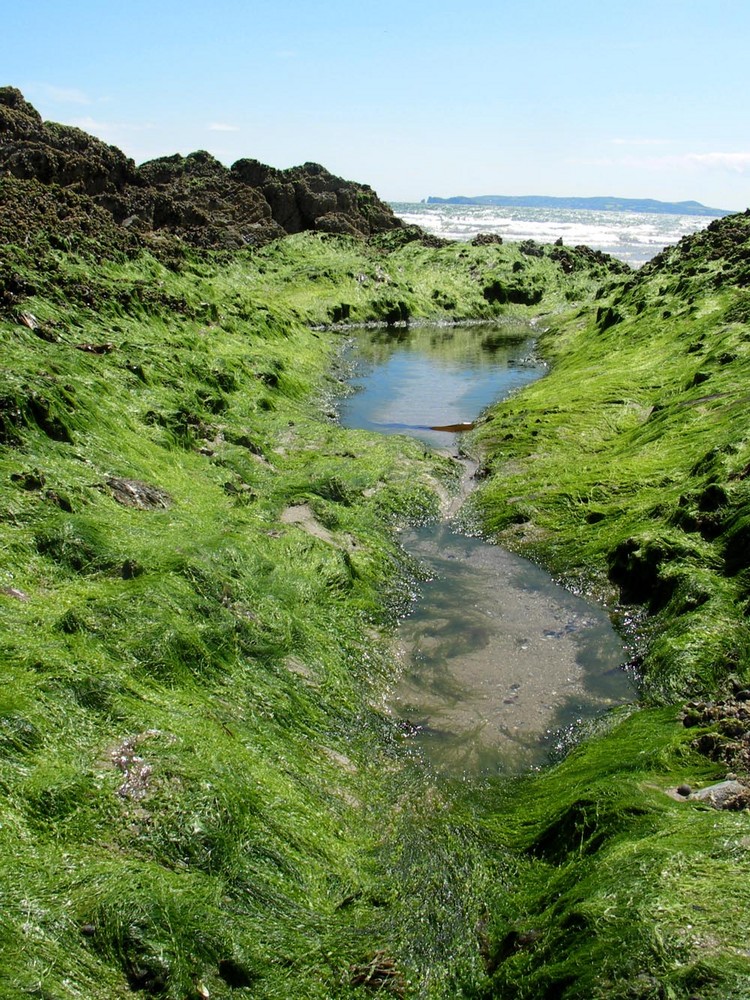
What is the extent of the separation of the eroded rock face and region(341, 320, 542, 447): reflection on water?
8167 mm

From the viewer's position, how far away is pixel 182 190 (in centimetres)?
3825

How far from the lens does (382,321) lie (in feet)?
104

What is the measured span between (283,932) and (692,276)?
865 inches

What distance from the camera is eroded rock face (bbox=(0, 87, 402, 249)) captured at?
91.7 feet

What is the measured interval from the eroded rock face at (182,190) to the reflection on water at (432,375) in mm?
8167

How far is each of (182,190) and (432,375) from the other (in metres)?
22.6

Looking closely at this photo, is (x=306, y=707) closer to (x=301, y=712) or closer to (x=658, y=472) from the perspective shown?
(x=301, y=712)

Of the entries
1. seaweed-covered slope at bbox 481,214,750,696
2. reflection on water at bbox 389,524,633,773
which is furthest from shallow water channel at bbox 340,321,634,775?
seaweed-covered slope at bbox 481,214,750,696

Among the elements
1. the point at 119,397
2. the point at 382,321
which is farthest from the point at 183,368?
the point at 382,321

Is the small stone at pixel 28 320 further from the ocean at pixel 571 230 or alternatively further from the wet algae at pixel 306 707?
the ocean at pixel 571 230

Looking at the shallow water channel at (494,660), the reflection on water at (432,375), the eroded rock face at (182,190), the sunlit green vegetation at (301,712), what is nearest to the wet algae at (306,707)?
the sunlit green vegetation at (301,712)

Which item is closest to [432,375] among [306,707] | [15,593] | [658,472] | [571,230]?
[658,472]

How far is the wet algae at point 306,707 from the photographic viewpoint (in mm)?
3828

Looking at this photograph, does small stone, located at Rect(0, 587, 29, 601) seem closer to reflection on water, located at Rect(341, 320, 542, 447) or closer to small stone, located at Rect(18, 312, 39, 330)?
small stone, located at Rect(18, 312, 39, 330)
